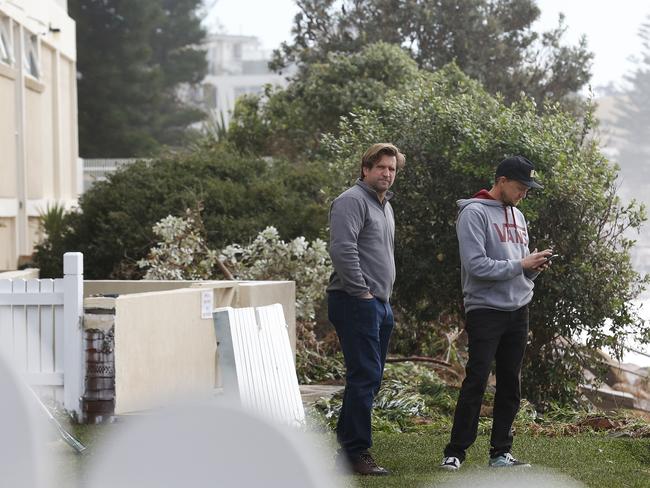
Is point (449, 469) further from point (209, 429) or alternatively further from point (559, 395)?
point (209, 429)

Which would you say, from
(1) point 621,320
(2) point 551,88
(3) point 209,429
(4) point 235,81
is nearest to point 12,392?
(3) point 209,429

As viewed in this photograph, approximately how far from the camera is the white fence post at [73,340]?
8125mm

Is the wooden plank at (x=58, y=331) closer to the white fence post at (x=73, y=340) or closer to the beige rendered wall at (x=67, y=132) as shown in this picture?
the white fence post at (x=73, y=340)

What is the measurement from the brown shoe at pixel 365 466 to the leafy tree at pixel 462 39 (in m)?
26.8

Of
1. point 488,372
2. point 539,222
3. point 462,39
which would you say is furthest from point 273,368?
point 462,39

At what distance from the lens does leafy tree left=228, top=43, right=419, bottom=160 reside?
2294 centimetres

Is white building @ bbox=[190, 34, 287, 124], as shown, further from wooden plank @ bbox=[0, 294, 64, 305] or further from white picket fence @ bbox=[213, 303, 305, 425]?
white picket fence @ bbox=[213, 303, 305, 425]

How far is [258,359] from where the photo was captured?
7059mm

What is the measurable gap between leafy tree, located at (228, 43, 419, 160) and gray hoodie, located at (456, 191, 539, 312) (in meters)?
15.0

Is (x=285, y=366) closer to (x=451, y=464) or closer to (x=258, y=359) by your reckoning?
(x=258, y=359)

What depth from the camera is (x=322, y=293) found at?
11703mm

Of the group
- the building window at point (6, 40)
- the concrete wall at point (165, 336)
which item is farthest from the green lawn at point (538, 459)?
the building window at point (6, 40)

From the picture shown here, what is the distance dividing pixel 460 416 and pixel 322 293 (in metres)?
5.31

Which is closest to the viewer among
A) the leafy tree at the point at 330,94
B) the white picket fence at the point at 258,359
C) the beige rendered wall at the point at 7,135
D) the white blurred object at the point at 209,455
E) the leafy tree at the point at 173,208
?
the white blurred object at the point at 209,455
